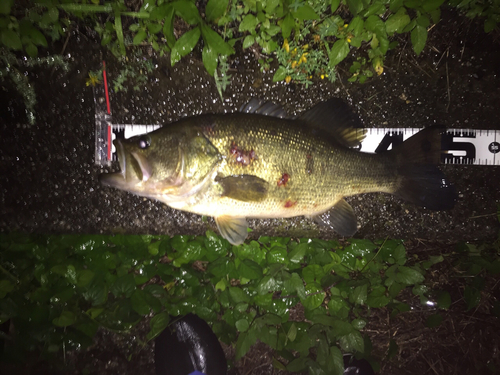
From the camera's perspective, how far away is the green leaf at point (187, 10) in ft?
6.63

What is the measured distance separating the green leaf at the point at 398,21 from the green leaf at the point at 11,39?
3.02m

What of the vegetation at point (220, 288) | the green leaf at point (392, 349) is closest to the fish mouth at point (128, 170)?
the vegetation at point (220, 288)

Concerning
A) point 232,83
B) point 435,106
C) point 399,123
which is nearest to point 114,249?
point 232,83

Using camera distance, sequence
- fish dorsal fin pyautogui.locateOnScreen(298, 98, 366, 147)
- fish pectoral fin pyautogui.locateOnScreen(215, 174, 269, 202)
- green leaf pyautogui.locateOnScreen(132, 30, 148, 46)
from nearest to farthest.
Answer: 1. fish pectoral fin pyautogui.locateOnScreen(215, 174, 269, 202)
2. fish dorsal fin pyautogui.locateOnScreen(298, 98, 366, 147)
3. green leaf pyautogui.locateOnScreen(132, 30, 148, 46)

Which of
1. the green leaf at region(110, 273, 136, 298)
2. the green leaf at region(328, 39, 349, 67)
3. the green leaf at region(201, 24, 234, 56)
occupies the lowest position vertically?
the green leaf at region(110, 273, 136, 298)

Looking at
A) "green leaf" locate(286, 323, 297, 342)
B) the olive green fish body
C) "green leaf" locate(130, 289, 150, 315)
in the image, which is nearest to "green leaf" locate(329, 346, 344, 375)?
"green leaf" locate(286, 323, 297, 342)

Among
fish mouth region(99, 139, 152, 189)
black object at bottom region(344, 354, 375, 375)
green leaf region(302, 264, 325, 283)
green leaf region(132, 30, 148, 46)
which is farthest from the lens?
black object at bottom region(344, 354, 375, 375)

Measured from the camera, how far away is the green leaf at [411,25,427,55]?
84.4 inches

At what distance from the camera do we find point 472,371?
2.53m

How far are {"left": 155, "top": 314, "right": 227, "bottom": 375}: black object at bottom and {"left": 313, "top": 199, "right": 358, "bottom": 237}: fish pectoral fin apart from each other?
150 cm

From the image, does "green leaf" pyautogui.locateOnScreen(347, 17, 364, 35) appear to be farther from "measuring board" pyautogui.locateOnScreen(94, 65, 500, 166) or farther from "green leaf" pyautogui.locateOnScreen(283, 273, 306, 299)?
"green leaf" pyautogui.locateOnScreen(283, 273, 306, 299)

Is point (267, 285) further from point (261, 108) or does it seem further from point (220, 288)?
point (261, 108)

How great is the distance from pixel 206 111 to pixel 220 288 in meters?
1.57

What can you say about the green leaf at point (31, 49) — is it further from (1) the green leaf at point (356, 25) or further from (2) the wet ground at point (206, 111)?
(1) the green leaf at point (356, 25)
